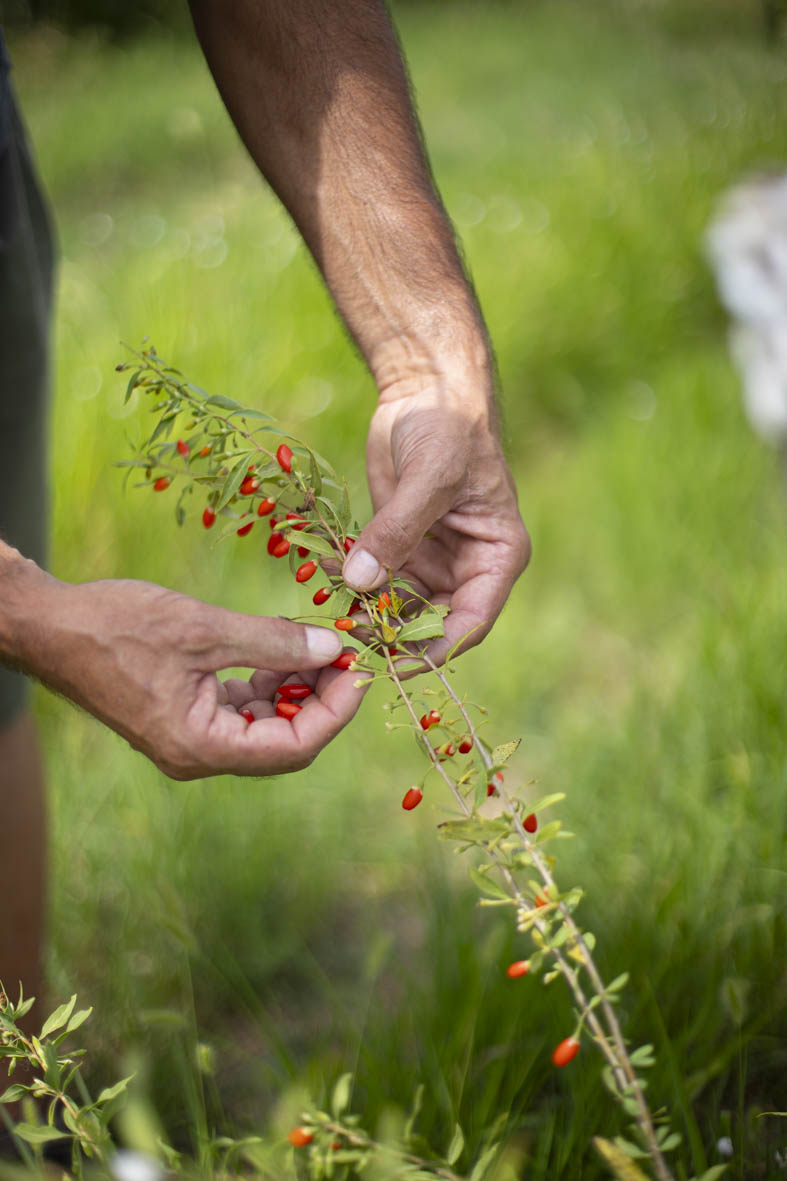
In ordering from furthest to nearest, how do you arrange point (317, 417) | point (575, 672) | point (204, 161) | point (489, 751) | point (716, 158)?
point (204, 161)
point (716, 158)
point (317, 417)
point (575, 672)
point (489, 751)

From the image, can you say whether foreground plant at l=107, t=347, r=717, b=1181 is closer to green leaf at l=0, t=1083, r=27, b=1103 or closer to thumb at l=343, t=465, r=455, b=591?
thumb at l=343, t=465, r=455, b=591

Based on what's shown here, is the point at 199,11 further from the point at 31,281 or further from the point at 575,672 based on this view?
the point at 575,672

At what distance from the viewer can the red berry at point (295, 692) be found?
44.1 inches

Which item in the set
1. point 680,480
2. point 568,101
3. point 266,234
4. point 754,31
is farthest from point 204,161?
point 680,480

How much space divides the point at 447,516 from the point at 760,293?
10.6 ft

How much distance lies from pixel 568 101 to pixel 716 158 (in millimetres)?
3658

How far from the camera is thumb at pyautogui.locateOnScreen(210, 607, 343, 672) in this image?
1.00m

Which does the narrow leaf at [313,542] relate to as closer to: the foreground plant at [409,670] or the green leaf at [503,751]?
the foreground plant at [409,670]

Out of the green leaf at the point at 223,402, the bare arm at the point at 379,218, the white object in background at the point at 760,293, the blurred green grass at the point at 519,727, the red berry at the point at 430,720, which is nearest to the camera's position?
the red berry at the point at 430,720

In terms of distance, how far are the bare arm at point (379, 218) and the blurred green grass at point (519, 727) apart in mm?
601

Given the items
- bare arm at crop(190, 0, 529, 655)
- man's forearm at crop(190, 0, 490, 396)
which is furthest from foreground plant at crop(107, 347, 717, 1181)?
man's forearm at crop(190, 0, 490, 396)

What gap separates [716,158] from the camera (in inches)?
214

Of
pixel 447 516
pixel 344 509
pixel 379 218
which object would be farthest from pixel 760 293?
pixel 344 509

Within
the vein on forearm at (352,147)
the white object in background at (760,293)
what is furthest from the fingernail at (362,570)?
the white object in background at (760,293)
